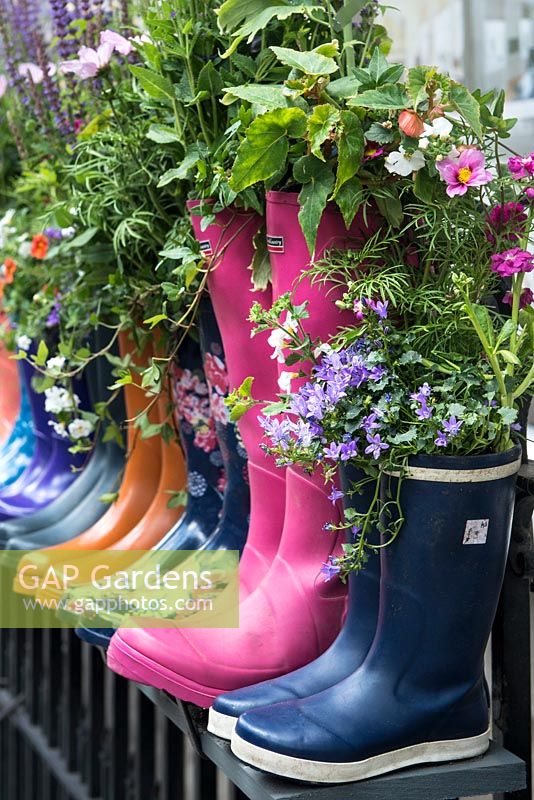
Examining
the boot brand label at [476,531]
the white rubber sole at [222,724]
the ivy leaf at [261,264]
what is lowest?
the white rubber sole at [222,724]

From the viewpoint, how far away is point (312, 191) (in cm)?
87

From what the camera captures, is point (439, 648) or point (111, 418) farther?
point (111, 418)

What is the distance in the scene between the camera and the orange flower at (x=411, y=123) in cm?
81

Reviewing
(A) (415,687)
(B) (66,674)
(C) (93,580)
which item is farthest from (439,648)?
(B) (66,674)

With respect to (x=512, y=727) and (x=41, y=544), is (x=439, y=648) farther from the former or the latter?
(x=41, y=544)

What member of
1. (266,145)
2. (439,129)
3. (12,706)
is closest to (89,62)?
(266,145)

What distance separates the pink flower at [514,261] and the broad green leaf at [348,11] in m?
0.26

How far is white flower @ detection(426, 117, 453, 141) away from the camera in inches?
31.9

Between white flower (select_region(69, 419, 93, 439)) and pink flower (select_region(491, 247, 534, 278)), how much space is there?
27.6 inches

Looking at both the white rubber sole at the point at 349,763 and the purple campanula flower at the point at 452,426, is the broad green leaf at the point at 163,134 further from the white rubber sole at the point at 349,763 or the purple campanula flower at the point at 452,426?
the white rubber sole at the point at 349,763

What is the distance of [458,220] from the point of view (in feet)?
2.89

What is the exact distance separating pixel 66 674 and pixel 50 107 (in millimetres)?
1249

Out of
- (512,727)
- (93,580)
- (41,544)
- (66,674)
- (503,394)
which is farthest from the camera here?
(66,674)

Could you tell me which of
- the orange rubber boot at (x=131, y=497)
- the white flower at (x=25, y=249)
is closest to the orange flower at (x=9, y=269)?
the white flower at (x=25, y=249)
